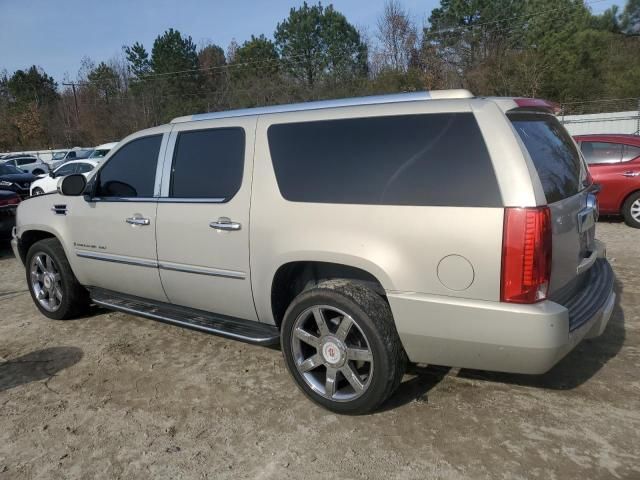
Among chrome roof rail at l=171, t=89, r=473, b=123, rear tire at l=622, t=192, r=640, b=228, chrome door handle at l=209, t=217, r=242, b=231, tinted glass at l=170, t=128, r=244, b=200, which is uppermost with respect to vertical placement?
chrome roof rail at l=171, t=89, r=473, b=123

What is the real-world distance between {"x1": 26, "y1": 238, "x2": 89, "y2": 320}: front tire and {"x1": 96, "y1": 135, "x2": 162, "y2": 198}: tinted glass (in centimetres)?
91

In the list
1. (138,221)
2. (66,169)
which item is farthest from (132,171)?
(66,169)

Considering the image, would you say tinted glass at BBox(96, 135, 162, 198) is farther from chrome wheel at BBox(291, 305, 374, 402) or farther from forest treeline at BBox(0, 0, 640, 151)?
forest treeline at BBox(0, 0, 640, 151)

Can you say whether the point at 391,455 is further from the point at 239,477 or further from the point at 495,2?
the point at 495,2

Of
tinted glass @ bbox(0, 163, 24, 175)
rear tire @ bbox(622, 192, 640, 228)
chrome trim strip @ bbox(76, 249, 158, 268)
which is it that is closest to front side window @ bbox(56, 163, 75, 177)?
tinted glass @ bbox(0, 163, 24, 175)

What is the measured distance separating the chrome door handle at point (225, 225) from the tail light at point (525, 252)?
1.76 m

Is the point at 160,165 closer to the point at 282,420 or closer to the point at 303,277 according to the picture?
the point at 303,277

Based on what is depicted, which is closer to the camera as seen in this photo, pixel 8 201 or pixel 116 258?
pixel 116 258

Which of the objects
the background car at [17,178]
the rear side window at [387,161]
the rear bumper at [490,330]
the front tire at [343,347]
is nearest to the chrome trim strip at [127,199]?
the rear side window at [387,161]

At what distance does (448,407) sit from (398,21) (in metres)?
37.8

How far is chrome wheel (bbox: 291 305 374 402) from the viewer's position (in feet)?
10.5

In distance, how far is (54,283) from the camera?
526cm

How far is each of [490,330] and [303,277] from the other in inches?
53.9

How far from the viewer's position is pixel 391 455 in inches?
114
